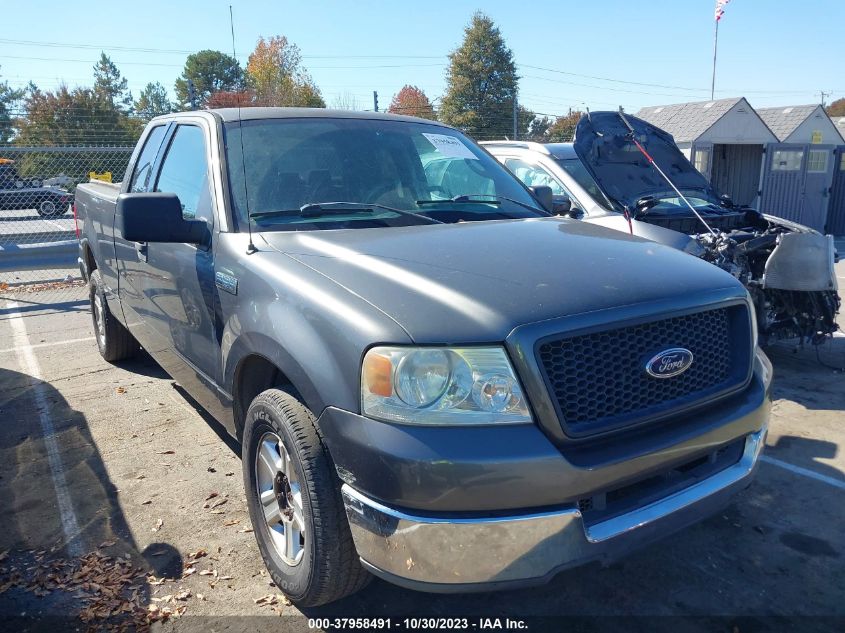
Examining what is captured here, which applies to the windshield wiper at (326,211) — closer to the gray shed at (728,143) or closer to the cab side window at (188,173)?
the cab side window at (188,173)

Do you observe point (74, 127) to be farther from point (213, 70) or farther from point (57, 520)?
point (213, 70)

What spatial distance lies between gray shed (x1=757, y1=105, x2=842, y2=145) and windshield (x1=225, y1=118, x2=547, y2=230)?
1949 cm

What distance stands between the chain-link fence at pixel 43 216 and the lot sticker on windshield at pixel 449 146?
7060 millimetres

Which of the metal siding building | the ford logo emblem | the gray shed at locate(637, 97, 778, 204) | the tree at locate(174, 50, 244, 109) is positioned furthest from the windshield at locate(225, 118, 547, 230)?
the tree at locate(174, 50, 244, 109)

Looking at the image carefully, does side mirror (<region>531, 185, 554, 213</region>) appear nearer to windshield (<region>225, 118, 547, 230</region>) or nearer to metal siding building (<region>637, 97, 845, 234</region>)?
windshield (<region>225, 118, 547, 230</region>)

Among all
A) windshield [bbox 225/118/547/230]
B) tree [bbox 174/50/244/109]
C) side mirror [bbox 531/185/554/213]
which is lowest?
side mirror [bbox 531/185/554/213]

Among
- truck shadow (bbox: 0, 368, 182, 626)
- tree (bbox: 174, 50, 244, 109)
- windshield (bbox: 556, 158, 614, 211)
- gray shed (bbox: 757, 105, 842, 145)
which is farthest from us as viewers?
tree (bbox: 174, 50, 244, 109)

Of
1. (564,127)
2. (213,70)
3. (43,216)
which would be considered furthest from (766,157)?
(213,70)

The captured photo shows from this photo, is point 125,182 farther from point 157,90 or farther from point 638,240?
point 157,90

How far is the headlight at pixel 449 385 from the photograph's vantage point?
211cm

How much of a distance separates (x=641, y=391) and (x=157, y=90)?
90929 mm

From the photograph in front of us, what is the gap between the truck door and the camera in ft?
10.7

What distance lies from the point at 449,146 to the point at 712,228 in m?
3.28

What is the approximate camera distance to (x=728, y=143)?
1722 centimetres
